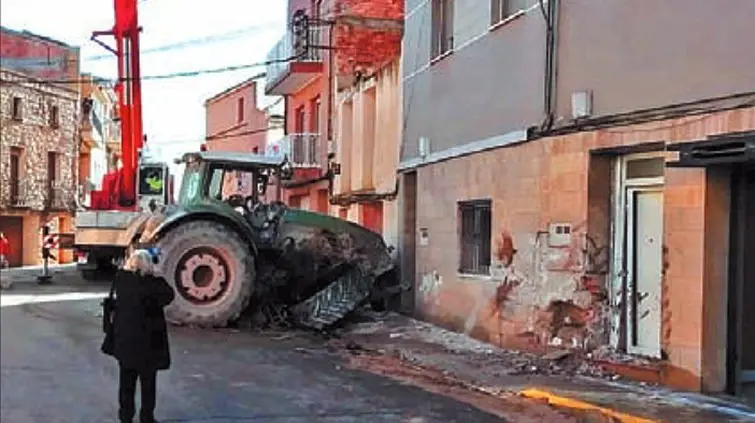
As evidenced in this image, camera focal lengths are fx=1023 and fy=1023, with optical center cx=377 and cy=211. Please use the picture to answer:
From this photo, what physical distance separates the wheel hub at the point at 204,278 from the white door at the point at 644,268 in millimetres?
6997

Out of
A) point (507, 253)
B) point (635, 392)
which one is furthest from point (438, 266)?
point (635, 392)

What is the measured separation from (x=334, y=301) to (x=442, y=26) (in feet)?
16.3

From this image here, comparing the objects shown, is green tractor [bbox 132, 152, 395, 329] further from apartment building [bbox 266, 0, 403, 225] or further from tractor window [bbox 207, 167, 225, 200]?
apartment building [bbox 266, 0, 403, 225]

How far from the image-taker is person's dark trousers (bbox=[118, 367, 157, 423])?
25.9 feet

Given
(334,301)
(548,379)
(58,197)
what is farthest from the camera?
(334,301)

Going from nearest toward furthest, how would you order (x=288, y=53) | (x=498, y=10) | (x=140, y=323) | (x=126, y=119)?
(x=140, y=323) < (x=498, y=10) < (x=126, y=119) < (x=288, y=53)

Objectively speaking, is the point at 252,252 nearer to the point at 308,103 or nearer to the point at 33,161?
the point at 33,161

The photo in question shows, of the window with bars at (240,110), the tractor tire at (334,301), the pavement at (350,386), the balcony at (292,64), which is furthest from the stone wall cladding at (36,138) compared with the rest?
the window with bars at (240,110)

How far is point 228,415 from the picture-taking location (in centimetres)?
869

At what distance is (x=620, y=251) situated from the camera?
37.7ft

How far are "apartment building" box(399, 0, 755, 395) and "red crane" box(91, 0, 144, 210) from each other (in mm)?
7586

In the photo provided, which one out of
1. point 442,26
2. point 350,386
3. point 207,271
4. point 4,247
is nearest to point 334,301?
point 207,271

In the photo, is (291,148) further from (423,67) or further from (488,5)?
(488,5)

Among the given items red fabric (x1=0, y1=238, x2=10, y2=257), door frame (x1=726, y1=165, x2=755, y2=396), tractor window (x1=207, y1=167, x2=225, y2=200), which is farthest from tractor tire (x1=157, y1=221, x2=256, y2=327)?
red fabric (x1=0, y1=238, x2=10, y2=257)
